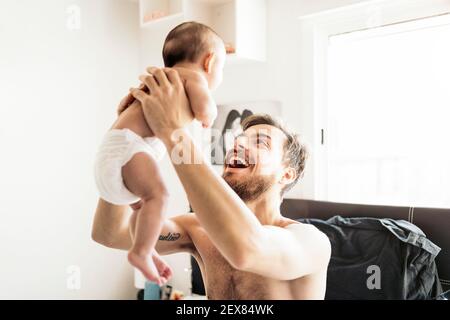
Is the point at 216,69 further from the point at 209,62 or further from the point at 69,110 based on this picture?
the point at 69,110

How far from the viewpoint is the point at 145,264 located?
490mm

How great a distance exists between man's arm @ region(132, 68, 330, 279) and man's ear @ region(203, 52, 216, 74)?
0.04 metres

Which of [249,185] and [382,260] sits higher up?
[249,185]

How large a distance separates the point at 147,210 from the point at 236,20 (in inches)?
54.3

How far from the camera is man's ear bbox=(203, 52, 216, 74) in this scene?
0.56m

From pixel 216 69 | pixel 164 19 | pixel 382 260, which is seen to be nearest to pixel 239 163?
pixel 216 69

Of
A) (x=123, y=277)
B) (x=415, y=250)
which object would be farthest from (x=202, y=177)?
(x=123, y=277)

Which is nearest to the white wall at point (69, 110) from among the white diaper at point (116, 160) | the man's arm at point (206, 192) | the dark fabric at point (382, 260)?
the dark fabric at point (382, 260)

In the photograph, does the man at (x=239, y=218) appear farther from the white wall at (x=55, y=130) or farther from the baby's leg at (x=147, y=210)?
the white wall at (x=55, y=130)

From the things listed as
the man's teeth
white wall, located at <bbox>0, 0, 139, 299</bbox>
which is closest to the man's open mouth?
the man's teeth

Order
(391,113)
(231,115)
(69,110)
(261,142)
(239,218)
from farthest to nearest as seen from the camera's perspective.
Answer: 1. (69,110)
2. (231,115)
3. (391,113)
4. (261,142)
5. (239,218)
